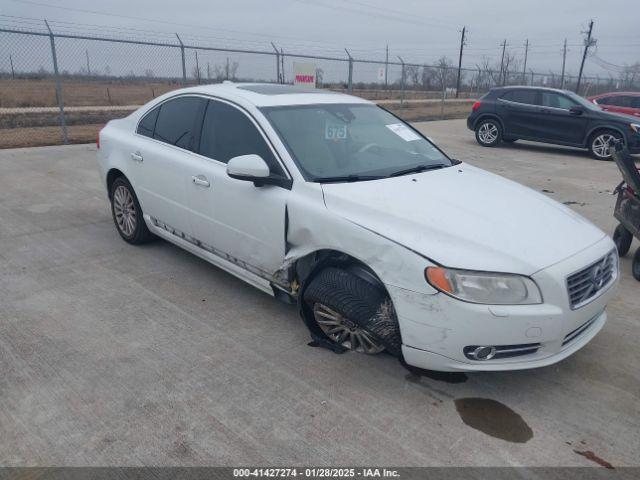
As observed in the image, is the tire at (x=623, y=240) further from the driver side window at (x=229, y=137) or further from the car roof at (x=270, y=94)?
the driver side window at (x=229, y=137)

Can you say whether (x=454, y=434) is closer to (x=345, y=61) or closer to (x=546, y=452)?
(x=546, y=452)

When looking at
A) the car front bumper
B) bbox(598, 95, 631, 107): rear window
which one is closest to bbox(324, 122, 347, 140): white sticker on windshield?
the car front bumper

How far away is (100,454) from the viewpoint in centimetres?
243

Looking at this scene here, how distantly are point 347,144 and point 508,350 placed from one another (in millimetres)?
1834

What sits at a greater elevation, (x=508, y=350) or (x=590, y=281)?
(x=590, y=281)

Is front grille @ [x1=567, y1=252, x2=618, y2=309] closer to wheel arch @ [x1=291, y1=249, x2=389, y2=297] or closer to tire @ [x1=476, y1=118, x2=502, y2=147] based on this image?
wheel arch @ [x1=291, y1=249, x2=389, y2=297]

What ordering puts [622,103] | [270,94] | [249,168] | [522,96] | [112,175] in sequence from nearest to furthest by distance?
[249,168]
[270,94]
[112,175]
[522,96]
[622,103]

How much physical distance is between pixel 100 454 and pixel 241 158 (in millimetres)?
1877

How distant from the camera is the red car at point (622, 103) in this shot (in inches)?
557

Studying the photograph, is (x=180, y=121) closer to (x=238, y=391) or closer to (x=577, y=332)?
(x=238, y=391)

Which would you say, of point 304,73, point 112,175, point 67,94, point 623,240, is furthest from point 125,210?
point 67,94

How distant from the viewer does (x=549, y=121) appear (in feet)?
40.2

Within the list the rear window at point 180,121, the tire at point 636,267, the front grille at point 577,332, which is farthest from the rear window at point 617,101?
the rear window at point 180,121

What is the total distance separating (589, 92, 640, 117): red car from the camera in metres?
14.1
